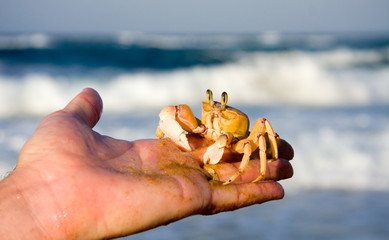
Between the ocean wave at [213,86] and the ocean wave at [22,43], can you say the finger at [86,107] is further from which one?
the ocean wave at [22,43]

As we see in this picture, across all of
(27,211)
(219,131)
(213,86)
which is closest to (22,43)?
(213,86)

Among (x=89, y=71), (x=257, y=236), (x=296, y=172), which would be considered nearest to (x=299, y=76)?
(x=89, y=71)

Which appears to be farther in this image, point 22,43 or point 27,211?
point 22,43

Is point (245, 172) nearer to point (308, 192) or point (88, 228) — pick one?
point (88, 228)

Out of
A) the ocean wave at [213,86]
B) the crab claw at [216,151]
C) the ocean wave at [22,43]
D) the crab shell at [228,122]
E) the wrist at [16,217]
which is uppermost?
the ocean wave at [22,43]

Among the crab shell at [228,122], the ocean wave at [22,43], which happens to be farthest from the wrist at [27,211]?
the ocean wave at [22,43]

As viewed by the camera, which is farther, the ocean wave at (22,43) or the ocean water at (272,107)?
the ocean wave at (22,43)

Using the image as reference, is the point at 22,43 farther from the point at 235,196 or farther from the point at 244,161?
the point at 235,196
